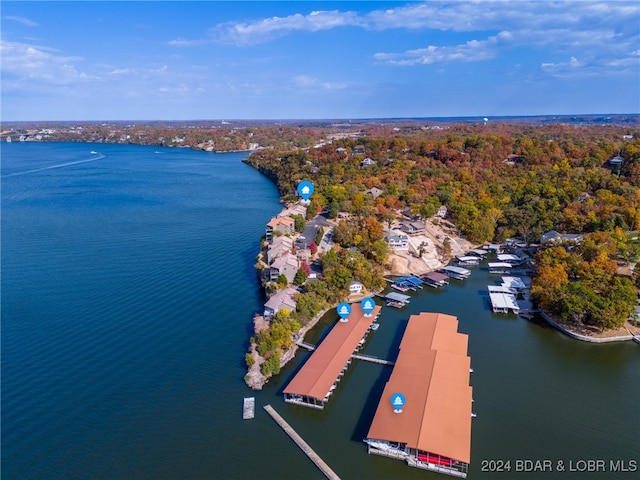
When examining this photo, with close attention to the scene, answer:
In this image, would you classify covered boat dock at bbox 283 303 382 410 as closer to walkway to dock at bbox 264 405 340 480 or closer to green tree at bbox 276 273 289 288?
walkway to dock at bbox 264 405 340 480

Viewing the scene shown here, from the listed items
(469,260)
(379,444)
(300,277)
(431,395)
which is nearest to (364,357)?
(431,395)

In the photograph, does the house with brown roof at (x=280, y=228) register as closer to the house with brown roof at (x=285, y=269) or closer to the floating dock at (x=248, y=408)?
the house with brown roof at (x=285, y=269)

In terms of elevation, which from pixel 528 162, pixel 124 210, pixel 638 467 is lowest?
pixel 638 467

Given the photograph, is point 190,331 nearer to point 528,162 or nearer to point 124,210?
point 124,210

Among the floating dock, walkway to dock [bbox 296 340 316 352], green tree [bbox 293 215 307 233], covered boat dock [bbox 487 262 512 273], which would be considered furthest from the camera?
green tree [bbox 293 215 307 233]

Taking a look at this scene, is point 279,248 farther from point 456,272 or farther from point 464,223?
point 464,223

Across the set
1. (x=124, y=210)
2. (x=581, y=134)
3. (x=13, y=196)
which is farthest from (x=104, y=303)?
(x=581, y=134)

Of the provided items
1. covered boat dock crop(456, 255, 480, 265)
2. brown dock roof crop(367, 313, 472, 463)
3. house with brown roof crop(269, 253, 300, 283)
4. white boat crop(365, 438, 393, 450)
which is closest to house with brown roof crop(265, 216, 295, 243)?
house with brown roof crop(269, 253, 300, 283)
